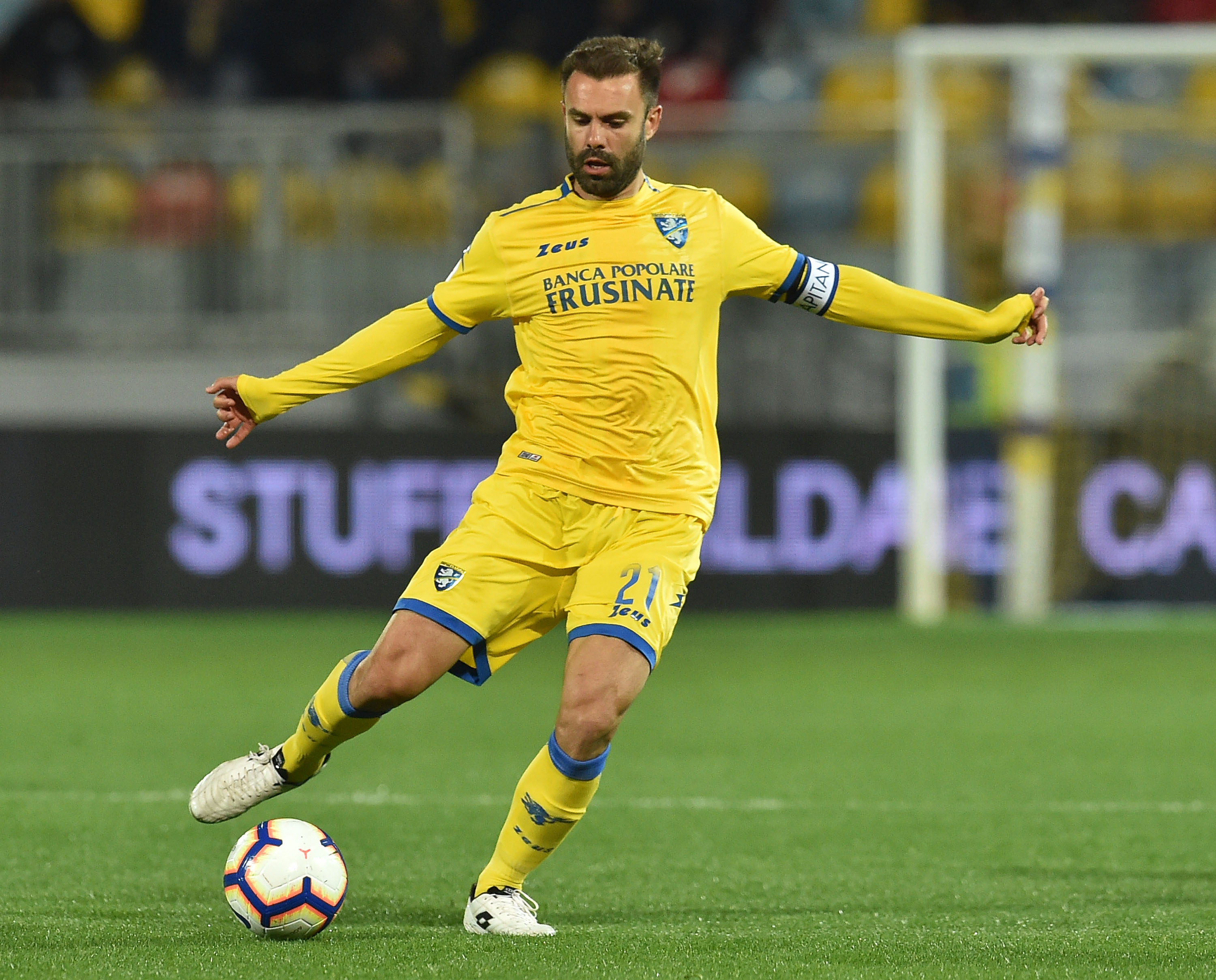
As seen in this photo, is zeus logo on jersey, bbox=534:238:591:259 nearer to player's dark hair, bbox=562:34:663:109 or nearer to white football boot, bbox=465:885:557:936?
player's dark hair, bbox=562:34:663:109

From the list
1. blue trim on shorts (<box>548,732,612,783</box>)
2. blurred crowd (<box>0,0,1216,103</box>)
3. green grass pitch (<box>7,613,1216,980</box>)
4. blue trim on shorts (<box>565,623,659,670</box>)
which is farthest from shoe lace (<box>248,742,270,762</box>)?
blurred crowd (<box>0,0,1216,103</box>)

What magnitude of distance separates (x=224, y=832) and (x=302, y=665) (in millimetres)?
4235

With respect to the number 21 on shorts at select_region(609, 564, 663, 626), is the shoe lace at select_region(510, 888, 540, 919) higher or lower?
lower

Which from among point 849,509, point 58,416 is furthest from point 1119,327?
point 58,416

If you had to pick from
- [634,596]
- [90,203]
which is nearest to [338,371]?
[634,596]

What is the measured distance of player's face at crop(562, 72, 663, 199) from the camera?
4.51m

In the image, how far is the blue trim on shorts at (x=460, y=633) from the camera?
451 centimetres

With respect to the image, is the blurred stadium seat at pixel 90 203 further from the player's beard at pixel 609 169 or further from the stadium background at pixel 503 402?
the player's beard at pixel 609 169

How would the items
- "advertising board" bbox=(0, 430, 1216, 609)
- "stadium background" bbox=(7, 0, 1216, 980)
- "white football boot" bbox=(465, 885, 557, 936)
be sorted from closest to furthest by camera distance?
1. "white football boot" bbox=(465, 885, 557, 936)
2. "stadium background" bbox=(7, 0, 1216, 980)
3. "advertising board" bbox=(0, 430, 1216, 609)

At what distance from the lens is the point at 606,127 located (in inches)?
179

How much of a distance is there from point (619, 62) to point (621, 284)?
0.53 metres

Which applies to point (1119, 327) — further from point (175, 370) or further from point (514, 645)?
point (514, 645)

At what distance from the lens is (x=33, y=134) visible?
12.7m

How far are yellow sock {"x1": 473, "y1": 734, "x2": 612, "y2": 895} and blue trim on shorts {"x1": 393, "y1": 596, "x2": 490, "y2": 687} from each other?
0.26 meters
